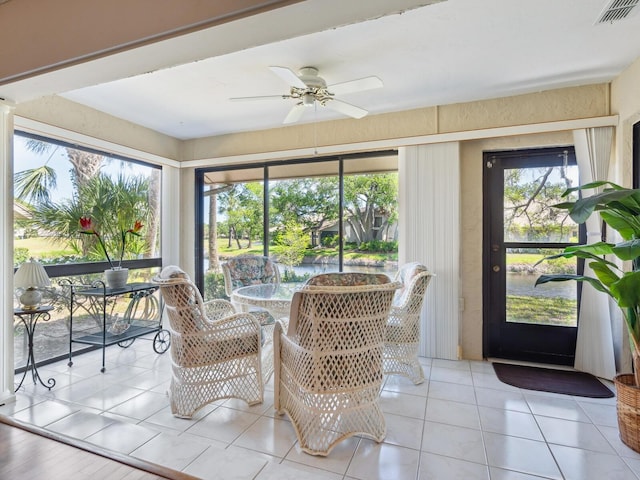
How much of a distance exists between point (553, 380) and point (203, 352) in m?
2.86

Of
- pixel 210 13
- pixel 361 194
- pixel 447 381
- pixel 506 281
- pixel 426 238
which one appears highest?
pixel 210 13

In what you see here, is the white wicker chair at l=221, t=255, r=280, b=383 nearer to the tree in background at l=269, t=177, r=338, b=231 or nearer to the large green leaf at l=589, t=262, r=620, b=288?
the tree in background at l=269, t=177, r=338, b=231

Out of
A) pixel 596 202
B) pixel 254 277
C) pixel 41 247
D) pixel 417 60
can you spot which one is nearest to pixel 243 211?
pixel 254 277

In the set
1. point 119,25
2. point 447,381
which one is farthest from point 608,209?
point 119,25

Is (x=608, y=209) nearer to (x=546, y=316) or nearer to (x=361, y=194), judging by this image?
(x=546, y=316)

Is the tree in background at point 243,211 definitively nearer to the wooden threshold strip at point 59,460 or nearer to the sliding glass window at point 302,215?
the sliding glass window at point 302,215

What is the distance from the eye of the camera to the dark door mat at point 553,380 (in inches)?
106

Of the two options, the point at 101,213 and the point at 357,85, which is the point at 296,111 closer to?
the point at 357,85

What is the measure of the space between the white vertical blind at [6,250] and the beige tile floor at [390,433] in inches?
10.2

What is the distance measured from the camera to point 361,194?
3939 millimetres

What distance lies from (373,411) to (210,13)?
2.14 meters

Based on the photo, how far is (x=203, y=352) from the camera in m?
2.29

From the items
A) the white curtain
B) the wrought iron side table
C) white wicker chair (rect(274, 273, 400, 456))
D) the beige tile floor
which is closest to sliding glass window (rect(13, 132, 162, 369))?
the wrought iron side table

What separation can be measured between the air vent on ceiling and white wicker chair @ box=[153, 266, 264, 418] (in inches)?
114
